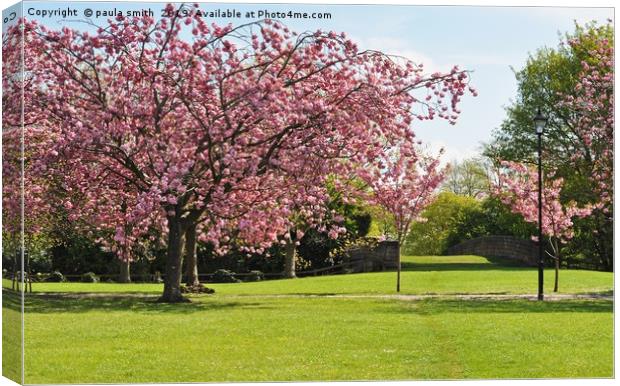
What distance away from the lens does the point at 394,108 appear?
16078 mm

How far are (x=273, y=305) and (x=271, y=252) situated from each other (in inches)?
38.5

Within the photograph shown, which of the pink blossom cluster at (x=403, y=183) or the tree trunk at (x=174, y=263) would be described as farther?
the tree trunk at (x=174, y=263)

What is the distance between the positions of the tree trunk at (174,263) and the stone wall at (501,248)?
4.65 m

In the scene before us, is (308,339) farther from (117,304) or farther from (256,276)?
(117,304)

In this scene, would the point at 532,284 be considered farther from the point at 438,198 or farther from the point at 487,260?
the point at 438,198

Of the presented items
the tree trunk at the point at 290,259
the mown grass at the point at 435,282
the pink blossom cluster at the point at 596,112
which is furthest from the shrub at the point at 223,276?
the pink blossom cluster at the point at 596,112

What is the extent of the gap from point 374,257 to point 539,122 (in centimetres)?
342

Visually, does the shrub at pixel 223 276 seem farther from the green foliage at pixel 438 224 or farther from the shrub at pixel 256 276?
the green foliage at pixel 438 224

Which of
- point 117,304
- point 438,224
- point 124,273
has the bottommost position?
point 117,304

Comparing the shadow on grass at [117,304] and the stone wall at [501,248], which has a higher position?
the stone wall at [501,248]

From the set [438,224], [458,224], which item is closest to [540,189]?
[458,224]

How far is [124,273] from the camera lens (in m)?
16.4

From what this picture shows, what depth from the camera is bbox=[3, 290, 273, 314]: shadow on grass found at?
15652mm

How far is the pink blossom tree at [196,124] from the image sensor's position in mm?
15695
